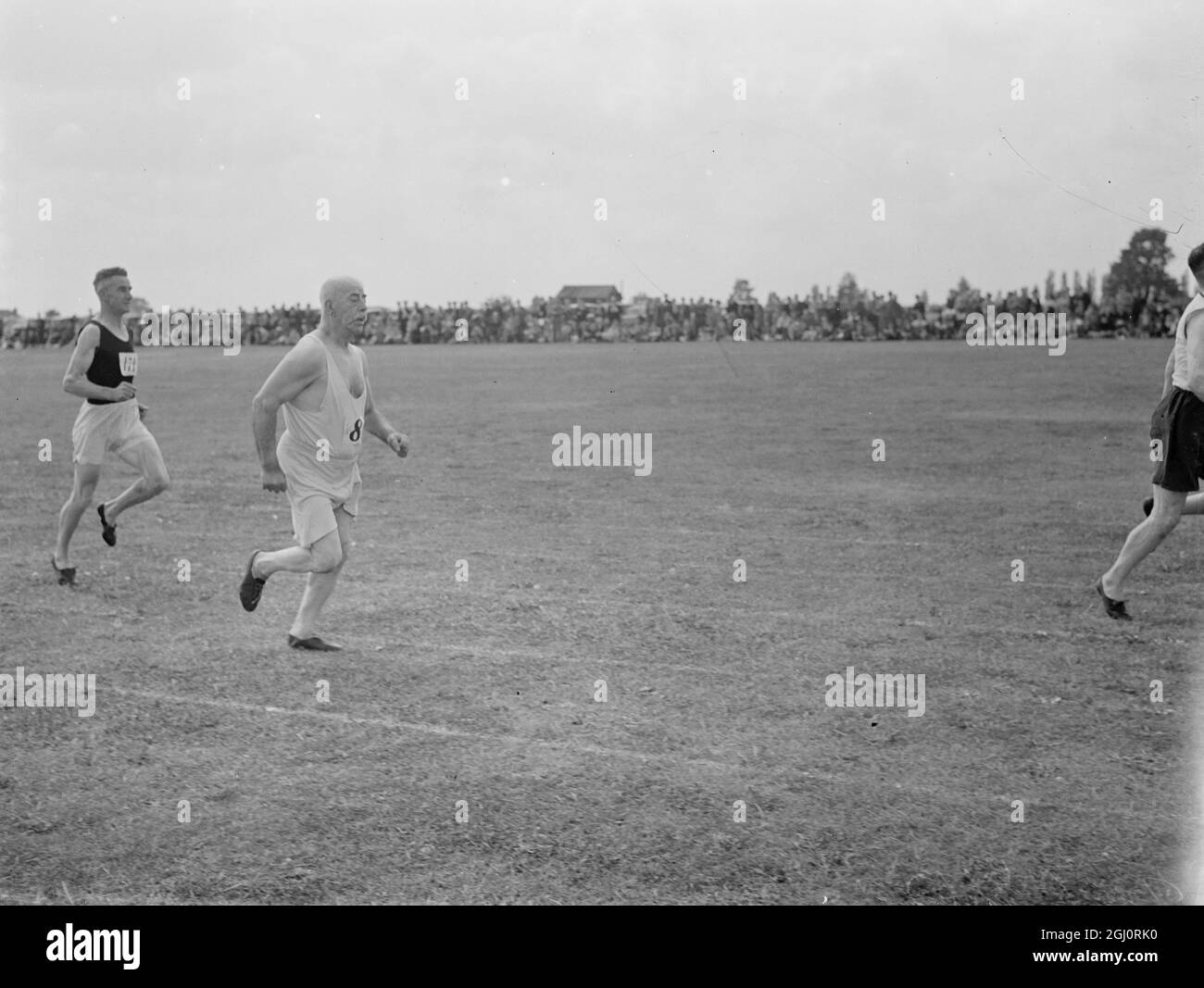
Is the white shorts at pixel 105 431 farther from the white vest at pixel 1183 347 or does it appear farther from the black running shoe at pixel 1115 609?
the white vest at pixel 1183 347

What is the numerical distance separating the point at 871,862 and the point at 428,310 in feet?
178

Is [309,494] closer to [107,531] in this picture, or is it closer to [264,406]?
[264,406]

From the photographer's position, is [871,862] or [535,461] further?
[535,461]

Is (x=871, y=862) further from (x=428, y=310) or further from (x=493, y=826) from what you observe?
(x=428, y=310)

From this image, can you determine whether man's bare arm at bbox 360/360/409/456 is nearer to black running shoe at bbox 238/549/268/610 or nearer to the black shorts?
black running shoe at bbox 238/549/268/610

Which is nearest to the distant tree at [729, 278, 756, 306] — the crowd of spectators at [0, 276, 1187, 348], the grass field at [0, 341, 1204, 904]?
the crowd of spectators at [0, 276, 1187, 348]

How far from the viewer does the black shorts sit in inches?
294

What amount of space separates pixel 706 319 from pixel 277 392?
42.4 m

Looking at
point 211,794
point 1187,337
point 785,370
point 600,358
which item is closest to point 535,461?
point 1187,337

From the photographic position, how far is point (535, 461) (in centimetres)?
1642

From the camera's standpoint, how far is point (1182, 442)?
7.50 meters

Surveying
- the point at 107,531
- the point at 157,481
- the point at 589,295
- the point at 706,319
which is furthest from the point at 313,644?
the point at 589,295

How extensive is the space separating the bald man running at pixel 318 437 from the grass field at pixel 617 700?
1.70 ft

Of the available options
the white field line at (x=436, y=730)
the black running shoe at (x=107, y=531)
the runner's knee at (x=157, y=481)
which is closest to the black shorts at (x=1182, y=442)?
the white field line at (x=436, y=730)
